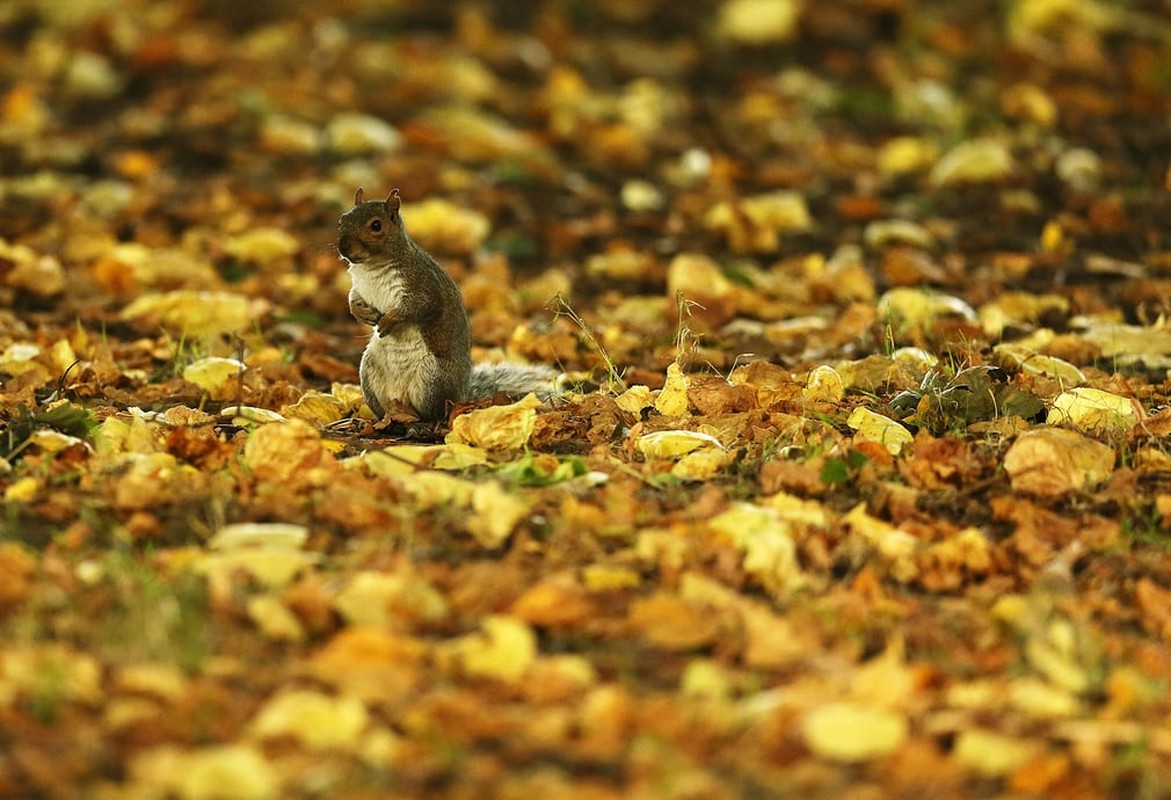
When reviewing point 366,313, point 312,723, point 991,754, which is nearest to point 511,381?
point 366,313

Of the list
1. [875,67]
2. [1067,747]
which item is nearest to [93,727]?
[1067,747]

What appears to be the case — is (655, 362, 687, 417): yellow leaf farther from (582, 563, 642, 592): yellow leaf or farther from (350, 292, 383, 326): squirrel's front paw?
(582, 563, 642, 592): yellow leaf

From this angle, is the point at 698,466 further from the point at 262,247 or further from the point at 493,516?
the point at 262,247

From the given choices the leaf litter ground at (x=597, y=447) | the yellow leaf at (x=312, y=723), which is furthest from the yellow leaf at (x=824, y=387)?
the yellow leaf at (x=312, y=723)

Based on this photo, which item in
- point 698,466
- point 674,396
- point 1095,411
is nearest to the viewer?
point 698,466

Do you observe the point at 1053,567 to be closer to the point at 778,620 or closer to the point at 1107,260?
the point at 778,620

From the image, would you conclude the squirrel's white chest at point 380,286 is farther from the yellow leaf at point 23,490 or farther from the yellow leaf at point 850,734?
the yellow leaf at point 850,734

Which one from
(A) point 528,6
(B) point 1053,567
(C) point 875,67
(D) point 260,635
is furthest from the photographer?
(A) point 528,6
